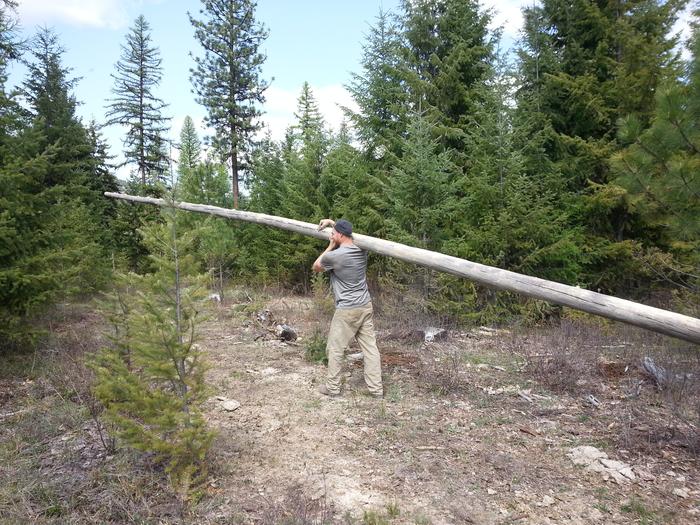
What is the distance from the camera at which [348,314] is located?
18.6ft

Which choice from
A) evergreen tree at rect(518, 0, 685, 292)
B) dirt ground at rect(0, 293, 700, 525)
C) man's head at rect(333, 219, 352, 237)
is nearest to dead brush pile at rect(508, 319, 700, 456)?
dirt ground at rect(0, 293, 700, 525)

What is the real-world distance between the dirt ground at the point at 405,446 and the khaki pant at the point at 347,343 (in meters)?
0.23

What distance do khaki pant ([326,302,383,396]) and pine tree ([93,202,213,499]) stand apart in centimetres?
224

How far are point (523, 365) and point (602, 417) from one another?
1.86 metres

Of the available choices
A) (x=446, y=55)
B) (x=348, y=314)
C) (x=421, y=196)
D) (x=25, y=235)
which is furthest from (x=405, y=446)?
(x=446, y=55)

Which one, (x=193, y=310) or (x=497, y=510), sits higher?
(x=193, y=310)

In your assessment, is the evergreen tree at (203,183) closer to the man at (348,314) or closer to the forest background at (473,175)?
the forest background at (473,175)

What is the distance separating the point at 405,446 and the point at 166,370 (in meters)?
2.56

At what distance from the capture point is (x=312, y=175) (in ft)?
49.3

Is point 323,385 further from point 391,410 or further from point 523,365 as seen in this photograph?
point 523,365

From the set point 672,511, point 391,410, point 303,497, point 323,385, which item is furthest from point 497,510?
point 323,385

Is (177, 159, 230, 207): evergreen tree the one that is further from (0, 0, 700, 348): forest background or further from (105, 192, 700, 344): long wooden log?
(105, 192, 700, 344): long wooden log

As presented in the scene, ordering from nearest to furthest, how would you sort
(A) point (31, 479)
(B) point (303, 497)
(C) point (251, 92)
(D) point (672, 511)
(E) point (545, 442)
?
(D) point (672, 511), (B) point (303, 497), (A) point (31, 479), (E) point (545, 442), (C) point (251, 92)

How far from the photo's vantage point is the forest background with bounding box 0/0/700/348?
6559 millimetres
